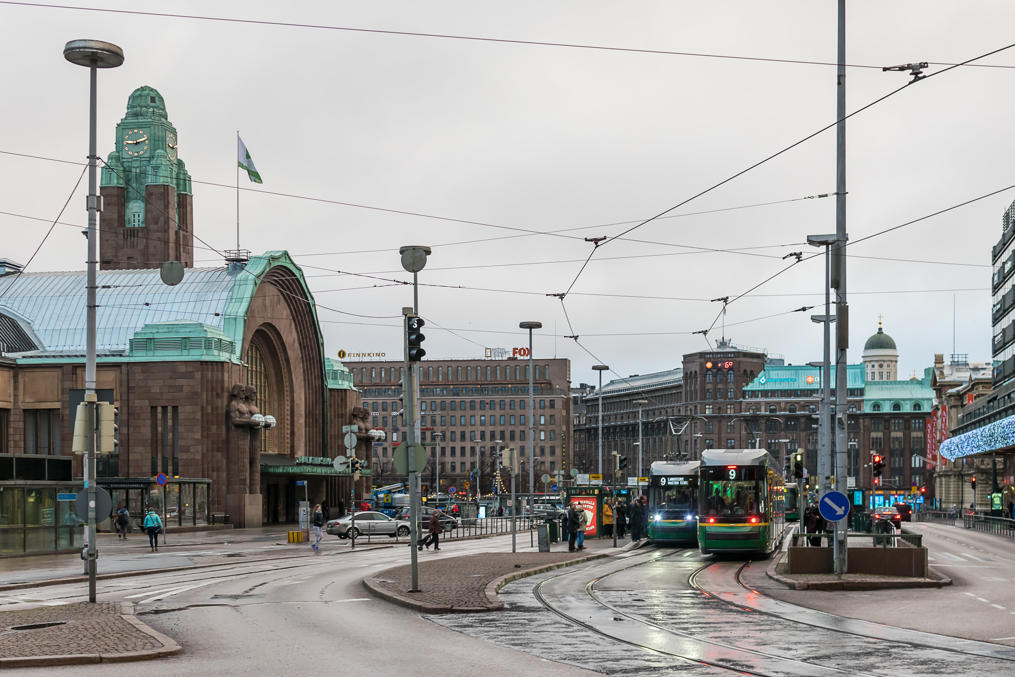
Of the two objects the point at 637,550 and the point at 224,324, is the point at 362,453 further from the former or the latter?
the point at 637,550

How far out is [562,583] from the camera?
28.8m

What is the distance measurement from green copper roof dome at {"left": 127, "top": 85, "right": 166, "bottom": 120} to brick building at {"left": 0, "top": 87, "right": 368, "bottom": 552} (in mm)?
20291

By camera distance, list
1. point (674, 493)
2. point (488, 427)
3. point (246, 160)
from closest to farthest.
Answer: point (674, 493) < point (246, 160) < point (488, 427)

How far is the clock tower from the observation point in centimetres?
11244

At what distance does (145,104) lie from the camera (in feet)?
376

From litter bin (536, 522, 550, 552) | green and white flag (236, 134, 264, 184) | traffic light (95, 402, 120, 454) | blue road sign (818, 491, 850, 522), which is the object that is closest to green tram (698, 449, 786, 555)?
litter bin (536, 522, 550, 552)

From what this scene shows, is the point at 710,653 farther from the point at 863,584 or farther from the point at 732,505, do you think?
the point at 732,505

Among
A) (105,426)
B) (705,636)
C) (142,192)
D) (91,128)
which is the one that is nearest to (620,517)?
(105,426)

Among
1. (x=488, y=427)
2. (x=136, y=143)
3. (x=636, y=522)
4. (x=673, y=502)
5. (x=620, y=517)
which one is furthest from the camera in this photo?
(x=488, y=427)

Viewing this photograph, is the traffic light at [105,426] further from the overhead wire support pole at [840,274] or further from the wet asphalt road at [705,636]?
the overhead wire support pole at [840,274]

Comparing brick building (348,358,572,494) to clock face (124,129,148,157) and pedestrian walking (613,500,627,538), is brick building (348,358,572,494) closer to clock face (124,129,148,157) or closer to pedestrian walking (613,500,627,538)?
clock face (124,129,148,157)

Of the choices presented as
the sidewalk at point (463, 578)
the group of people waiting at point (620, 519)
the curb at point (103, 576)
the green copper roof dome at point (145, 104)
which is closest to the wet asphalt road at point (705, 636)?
the sidewalk at point (463, 578)

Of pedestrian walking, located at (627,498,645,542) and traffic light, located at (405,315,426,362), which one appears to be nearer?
traffic light, located at (405,315,426,362)

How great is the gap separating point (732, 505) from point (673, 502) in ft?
31.4
